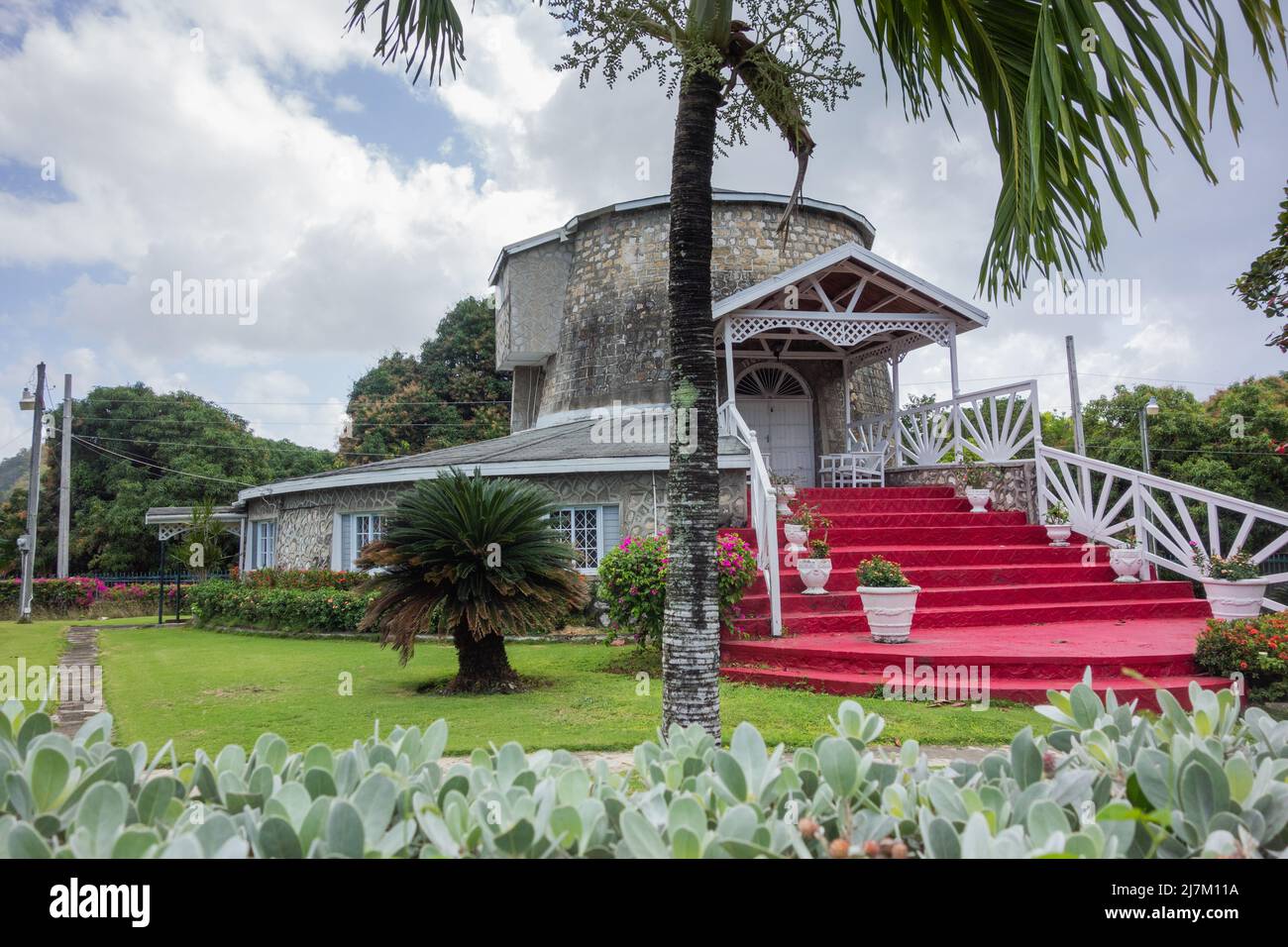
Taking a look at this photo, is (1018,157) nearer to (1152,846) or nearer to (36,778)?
(1152,846)

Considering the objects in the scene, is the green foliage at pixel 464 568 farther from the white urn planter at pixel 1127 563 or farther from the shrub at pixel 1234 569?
the white urn planter at pixel 1127 563

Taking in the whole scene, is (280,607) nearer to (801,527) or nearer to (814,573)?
(801,527)

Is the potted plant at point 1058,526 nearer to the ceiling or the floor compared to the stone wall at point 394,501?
nearer to the floor

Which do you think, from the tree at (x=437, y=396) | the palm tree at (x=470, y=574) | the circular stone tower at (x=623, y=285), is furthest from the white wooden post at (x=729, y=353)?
the tree at (x=437, y=396)

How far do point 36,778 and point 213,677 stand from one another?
30.2ft

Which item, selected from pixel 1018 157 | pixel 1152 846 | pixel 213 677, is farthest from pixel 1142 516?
pixel 213 677

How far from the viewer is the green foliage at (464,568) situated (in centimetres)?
810

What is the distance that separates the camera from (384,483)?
1514 cm

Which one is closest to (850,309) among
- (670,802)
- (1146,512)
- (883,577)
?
(1146,512)

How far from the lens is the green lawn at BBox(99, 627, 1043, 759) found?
20.1 ft

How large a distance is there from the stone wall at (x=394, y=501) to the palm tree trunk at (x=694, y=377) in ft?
22.9

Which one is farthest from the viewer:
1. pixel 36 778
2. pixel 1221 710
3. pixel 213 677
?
pixel 213 677

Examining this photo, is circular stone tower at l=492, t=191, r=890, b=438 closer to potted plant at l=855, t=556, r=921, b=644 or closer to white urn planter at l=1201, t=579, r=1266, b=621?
Result: potted plant at l=855, t=556, r=921, b=644

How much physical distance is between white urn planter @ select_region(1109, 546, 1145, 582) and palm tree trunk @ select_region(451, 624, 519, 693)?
8.09 metres
